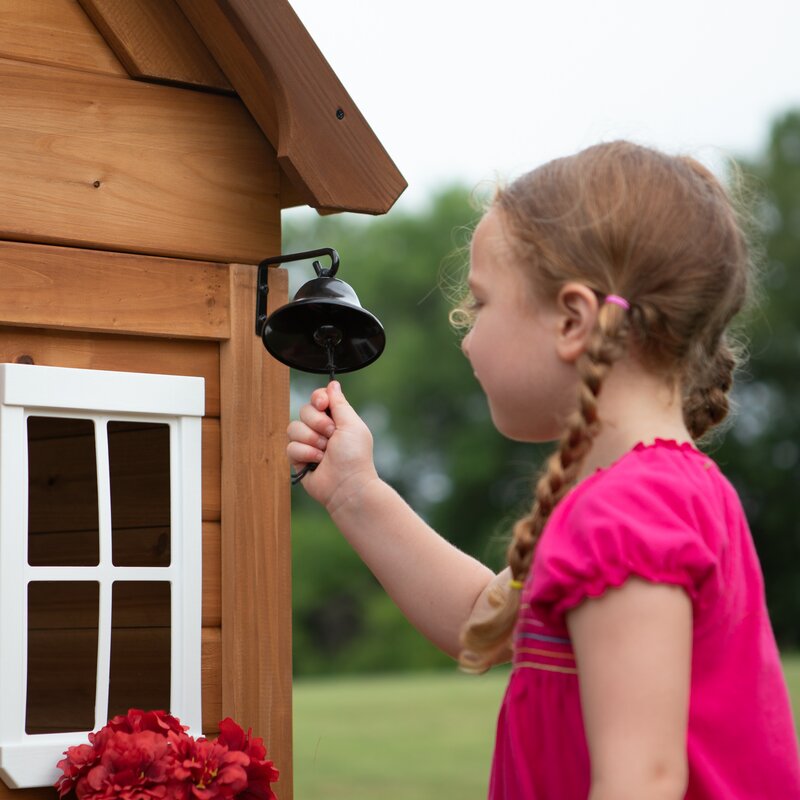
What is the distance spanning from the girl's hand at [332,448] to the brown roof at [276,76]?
2.02 feet

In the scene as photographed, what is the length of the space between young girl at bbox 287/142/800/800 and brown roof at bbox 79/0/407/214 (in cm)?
97

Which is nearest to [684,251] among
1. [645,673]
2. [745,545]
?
[745,545]

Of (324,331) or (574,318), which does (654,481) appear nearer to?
(574,318)

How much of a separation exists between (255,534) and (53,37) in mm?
1121

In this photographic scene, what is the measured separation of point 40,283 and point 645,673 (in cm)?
160

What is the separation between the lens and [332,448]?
2426mm

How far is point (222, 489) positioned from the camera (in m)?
2.92

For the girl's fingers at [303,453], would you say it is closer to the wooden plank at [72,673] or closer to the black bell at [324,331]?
the black bell at [324,331]

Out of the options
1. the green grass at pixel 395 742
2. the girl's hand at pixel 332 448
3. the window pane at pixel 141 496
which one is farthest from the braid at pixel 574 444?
the green grass at pixel 395 742

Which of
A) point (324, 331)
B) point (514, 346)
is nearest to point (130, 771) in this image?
point (324, 331)

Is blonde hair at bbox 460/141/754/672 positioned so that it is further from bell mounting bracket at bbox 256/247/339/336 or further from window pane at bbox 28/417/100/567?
window pane at bbox 28/417/100/567

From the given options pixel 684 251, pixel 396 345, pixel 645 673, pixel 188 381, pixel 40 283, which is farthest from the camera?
pixel 396 345

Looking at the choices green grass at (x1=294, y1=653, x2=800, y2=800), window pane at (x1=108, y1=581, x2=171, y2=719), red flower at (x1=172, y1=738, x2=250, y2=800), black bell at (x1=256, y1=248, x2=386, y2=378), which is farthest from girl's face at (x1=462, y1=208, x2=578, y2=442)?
green grass at (x1=294, y1=653, x2=800, y2=800)

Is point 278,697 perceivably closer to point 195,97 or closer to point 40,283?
point 40,283
